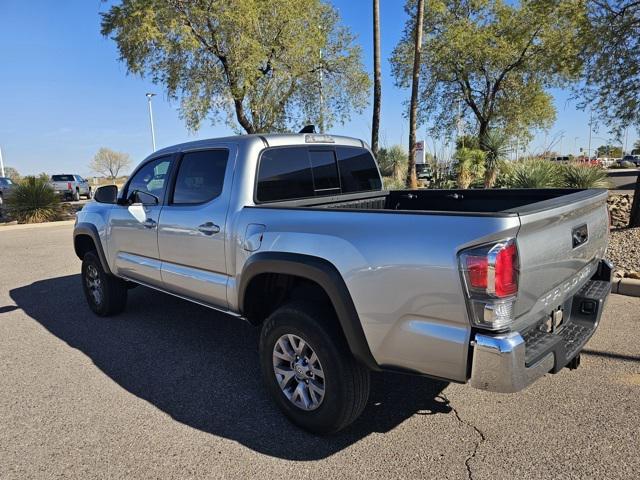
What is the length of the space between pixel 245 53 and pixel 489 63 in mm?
11471

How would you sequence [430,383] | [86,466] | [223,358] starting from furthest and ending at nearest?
[223,358]
[430,383]
[86,466]

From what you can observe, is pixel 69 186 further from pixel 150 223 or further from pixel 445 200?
pixel 445 200

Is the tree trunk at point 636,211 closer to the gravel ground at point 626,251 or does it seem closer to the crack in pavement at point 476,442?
the gravel ground at point 626,251

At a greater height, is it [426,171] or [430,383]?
[426,171]

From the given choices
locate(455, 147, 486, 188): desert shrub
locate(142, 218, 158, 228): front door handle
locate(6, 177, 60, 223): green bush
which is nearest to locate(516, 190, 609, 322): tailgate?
locate(142, 218, 158, 228): front door handle

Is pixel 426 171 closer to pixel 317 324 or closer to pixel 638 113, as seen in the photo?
pixel 638 113

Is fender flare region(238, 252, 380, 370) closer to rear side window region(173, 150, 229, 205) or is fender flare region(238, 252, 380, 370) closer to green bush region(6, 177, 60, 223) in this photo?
rear side window region(173, 150, 229, 205)

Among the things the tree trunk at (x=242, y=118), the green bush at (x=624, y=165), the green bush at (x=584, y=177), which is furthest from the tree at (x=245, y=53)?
the green bush at (x=624, y=165)

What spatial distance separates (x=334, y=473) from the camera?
2564 millimetres

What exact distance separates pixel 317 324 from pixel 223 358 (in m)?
1.75

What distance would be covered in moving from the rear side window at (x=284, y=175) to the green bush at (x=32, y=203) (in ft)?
55.5

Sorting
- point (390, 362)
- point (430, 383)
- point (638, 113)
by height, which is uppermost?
point (638, 113)

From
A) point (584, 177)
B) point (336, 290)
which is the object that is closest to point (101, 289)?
point (336, 290)

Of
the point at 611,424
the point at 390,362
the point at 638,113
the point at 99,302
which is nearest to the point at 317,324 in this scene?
the point at 390,362
